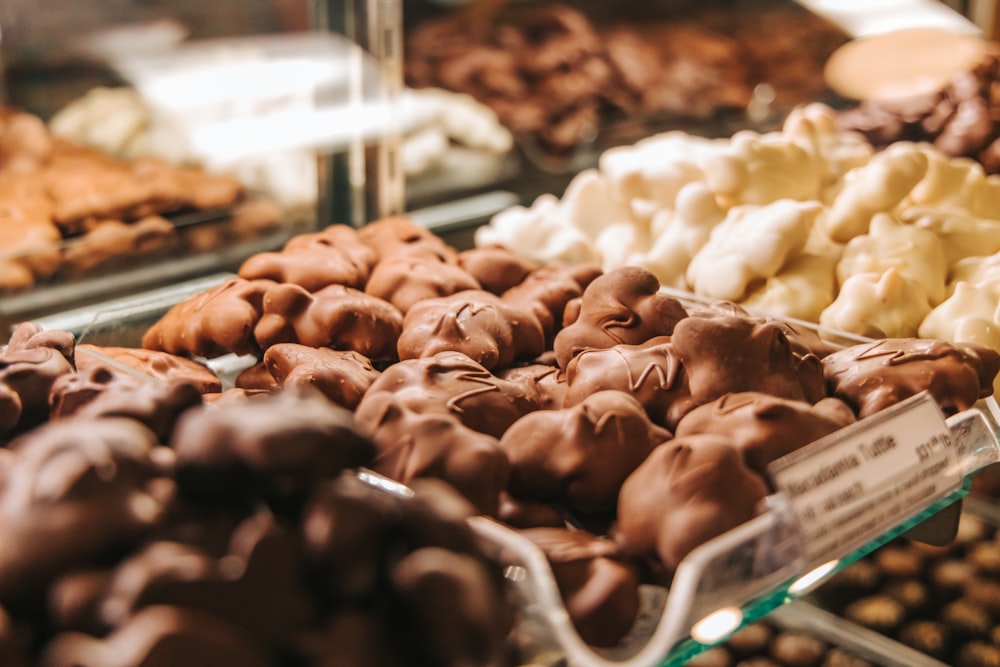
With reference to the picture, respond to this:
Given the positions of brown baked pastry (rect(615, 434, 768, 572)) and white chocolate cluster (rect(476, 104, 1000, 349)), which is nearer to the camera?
brown baked pastry (rect(615, 434, 768, 572))

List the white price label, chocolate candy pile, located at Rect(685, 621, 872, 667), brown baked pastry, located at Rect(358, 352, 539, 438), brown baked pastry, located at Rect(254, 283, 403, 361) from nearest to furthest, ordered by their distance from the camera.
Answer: the white price label < brown baked pastry, located at Rect(358, 352, 539, 438) < brown baked pastry, located at Rect(254, 283, 403, 361) < chocolate candy pile, located at Rect(685, 621, 872, 667)

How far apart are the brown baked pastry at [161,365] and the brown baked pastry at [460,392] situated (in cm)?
26

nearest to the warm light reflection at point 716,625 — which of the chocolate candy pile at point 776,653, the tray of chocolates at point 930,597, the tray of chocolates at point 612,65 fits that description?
the chocolate candy pile at point 776,653

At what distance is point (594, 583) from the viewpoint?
2.59 ft

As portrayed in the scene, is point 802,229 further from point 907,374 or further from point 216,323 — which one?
point 216,323

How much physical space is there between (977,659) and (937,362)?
84 cm

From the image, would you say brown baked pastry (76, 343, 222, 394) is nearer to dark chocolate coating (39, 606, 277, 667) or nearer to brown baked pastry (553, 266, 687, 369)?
brown baked pastry (553, 266, 687, 369)

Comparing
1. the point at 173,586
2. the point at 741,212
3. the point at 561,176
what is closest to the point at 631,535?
the point at 173,586

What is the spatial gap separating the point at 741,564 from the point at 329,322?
593mm

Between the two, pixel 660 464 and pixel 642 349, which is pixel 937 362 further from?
pixel 660 464

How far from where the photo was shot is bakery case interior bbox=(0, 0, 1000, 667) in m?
0.64

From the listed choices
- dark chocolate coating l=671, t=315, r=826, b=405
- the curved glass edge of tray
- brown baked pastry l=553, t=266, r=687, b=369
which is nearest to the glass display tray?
the curved glass edge of tray

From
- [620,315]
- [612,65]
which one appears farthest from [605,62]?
[620,315]

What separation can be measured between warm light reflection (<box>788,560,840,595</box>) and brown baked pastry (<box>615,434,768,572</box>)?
0.08 meters
